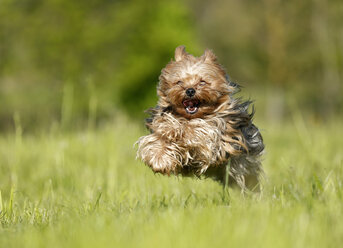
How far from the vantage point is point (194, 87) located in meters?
4.05

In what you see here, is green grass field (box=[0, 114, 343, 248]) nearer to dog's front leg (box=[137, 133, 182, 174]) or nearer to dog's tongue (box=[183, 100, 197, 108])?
dog's front leg (box=[137, 133, 182, 174])

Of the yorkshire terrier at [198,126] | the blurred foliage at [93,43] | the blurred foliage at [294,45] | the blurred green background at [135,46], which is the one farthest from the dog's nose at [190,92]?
the blurred foliage at [294,45]

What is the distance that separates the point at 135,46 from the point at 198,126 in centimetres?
1418

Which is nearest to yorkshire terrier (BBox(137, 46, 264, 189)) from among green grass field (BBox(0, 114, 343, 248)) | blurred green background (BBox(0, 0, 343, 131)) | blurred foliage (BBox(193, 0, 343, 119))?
green grass field (BBox(0, 114, 343, 248))

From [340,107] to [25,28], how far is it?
56.5ft

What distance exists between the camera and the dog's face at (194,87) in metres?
4.03

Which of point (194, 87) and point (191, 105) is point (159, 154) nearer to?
point (191, 105)

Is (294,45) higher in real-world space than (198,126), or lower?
higher

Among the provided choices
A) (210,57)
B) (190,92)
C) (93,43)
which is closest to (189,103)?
(190,92)

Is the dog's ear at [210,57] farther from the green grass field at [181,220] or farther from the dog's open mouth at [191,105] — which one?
the green grass field at [181,220]

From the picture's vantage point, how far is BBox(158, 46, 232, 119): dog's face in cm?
403

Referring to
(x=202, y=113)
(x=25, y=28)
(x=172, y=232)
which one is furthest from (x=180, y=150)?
(x=25, y=28)

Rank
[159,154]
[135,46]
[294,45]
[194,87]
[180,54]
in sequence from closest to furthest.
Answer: [159,154]
[194,87]
[180,54]
[135,46]
[294,45]

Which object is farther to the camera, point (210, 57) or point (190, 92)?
point (210, 57)
